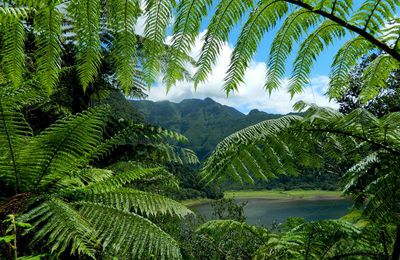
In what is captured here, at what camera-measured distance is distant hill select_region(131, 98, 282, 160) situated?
13207cm

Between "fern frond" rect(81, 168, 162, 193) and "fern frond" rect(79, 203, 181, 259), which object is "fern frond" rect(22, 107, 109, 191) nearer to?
"fern frond" rect(81, 168, 162, 193)

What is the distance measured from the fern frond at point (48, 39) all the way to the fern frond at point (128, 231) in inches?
33.7

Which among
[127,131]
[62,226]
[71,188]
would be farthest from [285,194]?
[62,226]

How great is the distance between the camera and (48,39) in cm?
118

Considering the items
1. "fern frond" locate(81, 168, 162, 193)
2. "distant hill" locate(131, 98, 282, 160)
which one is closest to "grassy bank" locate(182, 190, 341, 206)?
"distant hill" locate(131, 98, 282, 160)

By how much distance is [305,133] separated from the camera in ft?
6.53

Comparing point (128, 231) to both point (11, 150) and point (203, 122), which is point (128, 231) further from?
point (203, 122)

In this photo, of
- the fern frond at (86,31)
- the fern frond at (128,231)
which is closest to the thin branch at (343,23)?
the fern frond at (86,31)

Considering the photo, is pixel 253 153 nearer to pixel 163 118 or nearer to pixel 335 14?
pixel 335 14

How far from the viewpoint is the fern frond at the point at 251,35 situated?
119cm

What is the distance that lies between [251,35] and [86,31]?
1.93ft

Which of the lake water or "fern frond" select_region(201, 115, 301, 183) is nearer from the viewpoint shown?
"fern frond" select_region(201, 115, 301, 183)

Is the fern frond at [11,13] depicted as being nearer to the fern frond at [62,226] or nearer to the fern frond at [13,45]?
the fern frond at [13,45]

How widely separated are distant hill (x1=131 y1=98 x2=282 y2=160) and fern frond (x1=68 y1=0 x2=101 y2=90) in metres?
110
